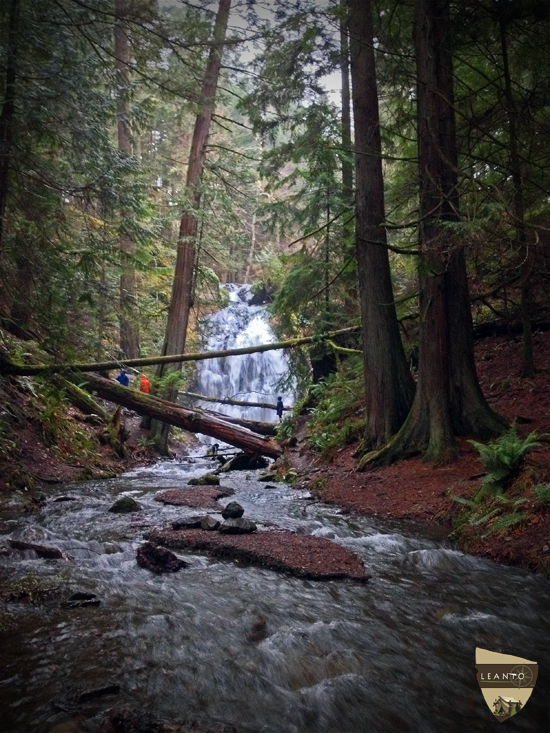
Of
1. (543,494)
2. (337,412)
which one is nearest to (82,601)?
(543,494)

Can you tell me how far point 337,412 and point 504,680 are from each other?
7969mm

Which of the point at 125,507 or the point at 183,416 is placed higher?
the point at 183,416

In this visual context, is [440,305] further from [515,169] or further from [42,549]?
[42,549]

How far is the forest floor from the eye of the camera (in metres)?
4.85

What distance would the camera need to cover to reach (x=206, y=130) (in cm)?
1459

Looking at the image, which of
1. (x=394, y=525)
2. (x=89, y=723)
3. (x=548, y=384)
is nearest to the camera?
(x=89, y=723)

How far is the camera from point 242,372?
27375 millimetres

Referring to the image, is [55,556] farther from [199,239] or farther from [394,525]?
[199,239]

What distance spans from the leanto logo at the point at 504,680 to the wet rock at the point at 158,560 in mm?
2533

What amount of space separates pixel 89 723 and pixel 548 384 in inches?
313

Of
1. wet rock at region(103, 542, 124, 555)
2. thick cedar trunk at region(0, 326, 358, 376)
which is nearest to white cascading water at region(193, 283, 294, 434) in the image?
thick cedar trunk at region(0, 326, 358, 376)

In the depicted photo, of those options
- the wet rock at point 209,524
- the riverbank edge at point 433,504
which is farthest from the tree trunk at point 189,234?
the wet rock at point 209,524

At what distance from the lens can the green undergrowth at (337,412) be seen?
980 cm

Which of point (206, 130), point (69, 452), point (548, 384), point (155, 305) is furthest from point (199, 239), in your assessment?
point (548, 384)
